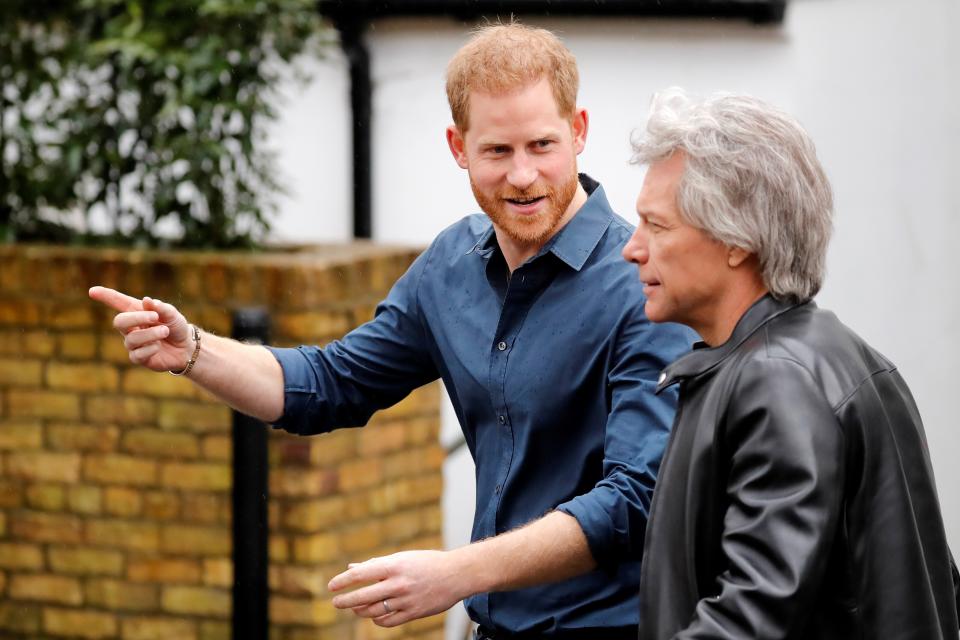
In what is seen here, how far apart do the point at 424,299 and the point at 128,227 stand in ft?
9.41

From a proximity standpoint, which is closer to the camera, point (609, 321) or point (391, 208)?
point (609, 321)

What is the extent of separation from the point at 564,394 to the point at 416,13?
336 cm

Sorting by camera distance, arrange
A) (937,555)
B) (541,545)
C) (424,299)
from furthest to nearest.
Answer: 1. (424,299)
2. (541,545)
3. (937,555)

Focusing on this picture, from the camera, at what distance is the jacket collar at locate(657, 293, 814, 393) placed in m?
2.44

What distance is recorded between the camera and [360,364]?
348 cm

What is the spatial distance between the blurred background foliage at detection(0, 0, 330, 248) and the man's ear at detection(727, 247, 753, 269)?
3337mm

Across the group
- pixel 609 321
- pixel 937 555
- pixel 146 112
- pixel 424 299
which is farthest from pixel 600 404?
pixel 146 112

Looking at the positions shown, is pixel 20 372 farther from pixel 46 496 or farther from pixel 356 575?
pixel 356 575

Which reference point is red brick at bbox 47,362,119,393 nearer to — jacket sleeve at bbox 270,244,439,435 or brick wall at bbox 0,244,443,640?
brick wall at bbox 0,244,443,640

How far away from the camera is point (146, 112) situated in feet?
18.7

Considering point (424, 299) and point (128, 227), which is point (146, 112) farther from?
point (424, 299)

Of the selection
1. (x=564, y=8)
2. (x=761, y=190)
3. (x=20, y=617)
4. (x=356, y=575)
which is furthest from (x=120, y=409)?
(x=761, y=190)

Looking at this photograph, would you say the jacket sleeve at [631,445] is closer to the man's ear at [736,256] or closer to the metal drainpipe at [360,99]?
the man's ear at [736,256]

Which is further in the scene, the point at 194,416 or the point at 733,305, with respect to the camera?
the point at 194,416
